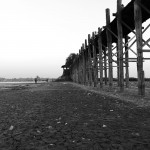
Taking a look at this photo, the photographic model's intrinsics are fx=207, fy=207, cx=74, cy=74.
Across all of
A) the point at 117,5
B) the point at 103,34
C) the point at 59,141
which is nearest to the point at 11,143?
the point at 59,141

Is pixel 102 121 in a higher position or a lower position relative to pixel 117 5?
lower

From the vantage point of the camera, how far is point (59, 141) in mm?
3822

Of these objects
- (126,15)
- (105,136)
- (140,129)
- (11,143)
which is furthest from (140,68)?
A: (11,143)

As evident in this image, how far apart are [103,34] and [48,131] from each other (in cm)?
1878

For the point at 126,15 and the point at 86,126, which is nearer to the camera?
the point at 86,126

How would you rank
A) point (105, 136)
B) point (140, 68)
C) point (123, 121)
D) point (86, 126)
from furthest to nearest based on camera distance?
point (140, 68)
point (123, 121)
point (86, 126)
point (105, 136)

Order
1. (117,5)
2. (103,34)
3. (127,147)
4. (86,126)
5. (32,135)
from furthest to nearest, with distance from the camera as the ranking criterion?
(103,34) → (117,5) → (86,126) → (32,135) → (127,147)

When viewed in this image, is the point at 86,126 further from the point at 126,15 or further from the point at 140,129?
the point at 126,15

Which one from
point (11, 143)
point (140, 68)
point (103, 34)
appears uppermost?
point (103, 34)

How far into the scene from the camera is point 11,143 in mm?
3814

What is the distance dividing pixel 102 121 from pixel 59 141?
1990mm

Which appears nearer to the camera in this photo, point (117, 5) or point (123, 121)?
point (123, 121)

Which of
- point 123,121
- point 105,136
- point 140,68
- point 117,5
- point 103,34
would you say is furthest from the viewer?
point 103,34

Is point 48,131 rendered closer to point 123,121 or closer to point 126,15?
point 123,121
